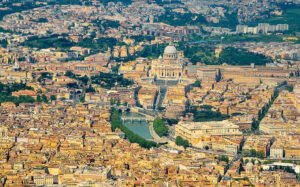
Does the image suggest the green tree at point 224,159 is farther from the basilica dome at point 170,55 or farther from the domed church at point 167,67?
the basilica dome at point 170,55

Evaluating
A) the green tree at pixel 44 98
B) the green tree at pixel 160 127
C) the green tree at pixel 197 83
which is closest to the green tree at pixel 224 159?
the green tree at pixel 160 127

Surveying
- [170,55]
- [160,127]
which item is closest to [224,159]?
[160,127]

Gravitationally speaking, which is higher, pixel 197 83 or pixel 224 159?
pixel 224 159

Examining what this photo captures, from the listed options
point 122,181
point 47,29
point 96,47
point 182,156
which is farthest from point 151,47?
point 122,181

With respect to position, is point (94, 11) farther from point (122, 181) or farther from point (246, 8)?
point (122, 181)

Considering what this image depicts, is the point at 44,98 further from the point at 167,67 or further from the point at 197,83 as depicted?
the point at 167,67

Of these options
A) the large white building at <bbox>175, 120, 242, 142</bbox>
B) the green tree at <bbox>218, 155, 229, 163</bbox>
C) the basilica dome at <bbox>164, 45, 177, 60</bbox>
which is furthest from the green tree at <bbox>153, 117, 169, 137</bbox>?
the basilica dome at <bbox>164, 45, 177, 60</bbox>

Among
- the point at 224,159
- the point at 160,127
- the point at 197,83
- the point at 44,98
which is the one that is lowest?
the point at 197,83
